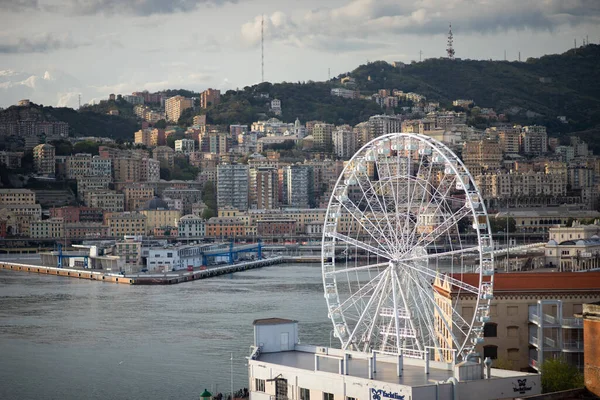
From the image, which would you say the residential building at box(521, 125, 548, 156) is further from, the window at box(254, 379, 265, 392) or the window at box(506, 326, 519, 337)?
the window at box(254, 379, 265, 392)

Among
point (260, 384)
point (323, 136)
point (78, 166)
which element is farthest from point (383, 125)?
point (260, 384)

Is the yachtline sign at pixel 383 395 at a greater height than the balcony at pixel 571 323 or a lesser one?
lesser

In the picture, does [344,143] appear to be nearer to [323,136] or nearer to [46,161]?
[323,136]

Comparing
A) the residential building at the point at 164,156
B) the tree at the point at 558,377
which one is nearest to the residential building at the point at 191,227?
the residential building at the point at 164,156

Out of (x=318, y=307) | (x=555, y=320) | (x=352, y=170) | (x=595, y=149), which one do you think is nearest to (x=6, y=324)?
(x=318, y=307)

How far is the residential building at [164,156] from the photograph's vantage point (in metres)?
105

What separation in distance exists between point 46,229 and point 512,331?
60491 mm

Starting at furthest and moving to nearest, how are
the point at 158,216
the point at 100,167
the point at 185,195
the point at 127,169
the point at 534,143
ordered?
the point at 534,143 → the point at 127,169 → the point at 100,167 → the point at 185,195 → the point at 158,216

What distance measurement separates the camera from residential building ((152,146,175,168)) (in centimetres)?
10488

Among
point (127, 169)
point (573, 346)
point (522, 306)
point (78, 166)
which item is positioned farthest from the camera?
point (127, 169)

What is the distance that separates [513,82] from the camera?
A: 154 m

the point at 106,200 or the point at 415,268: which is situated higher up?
the point at 106,200

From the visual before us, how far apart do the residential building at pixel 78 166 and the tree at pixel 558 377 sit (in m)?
80.1

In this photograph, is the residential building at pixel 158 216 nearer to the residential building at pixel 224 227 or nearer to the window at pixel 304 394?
the residential building at pixel 224 227
